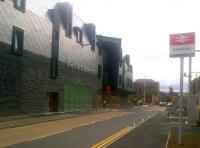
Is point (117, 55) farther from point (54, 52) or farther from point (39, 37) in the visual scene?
point (39, 37)

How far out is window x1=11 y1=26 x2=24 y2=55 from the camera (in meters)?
40.2

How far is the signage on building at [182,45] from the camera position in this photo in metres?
17.1

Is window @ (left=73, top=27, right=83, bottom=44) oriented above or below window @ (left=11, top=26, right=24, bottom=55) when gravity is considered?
above

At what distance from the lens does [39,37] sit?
155 ft

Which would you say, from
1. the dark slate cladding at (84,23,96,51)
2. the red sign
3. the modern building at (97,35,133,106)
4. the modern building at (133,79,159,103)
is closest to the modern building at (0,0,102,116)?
the dark slate cladding at (84,23,96,51)

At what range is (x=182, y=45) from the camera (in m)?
17.4

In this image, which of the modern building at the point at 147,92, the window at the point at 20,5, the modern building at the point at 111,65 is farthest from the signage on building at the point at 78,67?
the modern building at the point at 147,92

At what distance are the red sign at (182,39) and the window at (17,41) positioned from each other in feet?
80.1

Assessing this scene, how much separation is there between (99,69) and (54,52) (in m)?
29.1

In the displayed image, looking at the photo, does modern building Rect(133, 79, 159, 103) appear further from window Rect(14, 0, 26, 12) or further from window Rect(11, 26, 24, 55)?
window Rect(11, 26, 24, 55)

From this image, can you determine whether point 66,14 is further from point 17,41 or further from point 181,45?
point 181,45

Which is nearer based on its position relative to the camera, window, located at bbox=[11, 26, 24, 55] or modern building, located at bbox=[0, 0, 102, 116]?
modern building, located at bbox=[0, 0, 102, 116]

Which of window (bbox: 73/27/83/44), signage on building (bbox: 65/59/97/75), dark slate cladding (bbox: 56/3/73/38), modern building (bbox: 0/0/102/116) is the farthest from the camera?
window (bbox: 73/27/83/44)

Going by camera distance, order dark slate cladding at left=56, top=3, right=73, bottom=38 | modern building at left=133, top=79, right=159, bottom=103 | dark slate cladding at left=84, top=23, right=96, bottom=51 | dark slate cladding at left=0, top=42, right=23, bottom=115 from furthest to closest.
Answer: modern building at left=133, top=79, right=159, bottom=103 → dark slate cladding at left=84, top=23, right=96, bottom=51 → dark slate cladding at left=56, top=3, right=73, bottom=38 → dark slate cladding at left=0, top=42, right=23, bottom=115
